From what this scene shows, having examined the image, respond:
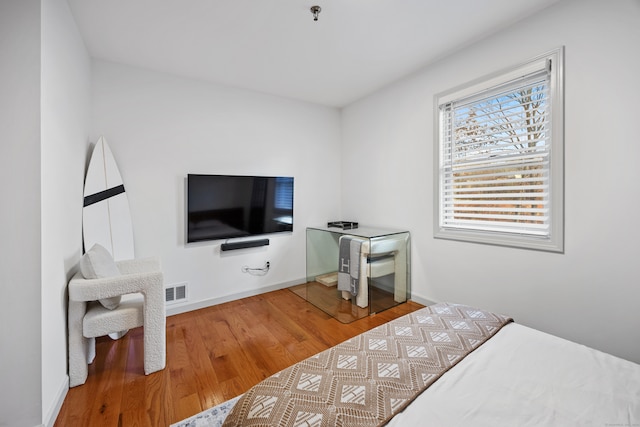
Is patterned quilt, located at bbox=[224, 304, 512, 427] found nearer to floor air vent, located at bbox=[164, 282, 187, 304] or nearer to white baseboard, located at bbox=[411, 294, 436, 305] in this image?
white baseboard, located at bbox=[411, 294, 436, 305]

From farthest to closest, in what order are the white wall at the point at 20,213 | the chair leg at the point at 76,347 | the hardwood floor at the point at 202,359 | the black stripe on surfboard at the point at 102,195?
the black stripe on surfboard at the point at 102,195
the chair leg at the point at 76,347
the hardwood floor at the point at 202,359
the white wall at the point at 20,213

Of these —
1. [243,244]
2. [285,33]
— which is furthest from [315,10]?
[243,244]

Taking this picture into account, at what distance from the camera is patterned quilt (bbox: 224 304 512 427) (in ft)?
2.89

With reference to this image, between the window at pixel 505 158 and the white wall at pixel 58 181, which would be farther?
the window at pixel 505 158

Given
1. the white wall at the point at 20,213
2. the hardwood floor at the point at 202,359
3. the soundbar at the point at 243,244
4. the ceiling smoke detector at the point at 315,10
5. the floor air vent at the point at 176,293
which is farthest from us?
the soundbar at the point at 243,244

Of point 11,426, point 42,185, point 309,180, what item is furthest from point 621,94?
point 11,426

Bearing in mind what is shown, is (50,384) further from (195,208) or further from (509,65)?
(509,65)

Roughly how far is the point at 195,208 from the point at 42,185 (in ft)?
4.88

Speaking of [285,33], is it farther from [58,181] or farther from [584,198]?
[584,198]

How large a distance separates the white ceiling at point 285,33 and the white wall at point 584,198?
227 millimetres

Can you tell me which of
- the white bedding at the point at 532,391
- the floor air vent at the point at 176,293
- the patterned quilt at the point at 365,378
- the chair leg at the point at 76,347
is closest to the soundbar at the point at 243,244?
the floor air vent at the point at 176,293

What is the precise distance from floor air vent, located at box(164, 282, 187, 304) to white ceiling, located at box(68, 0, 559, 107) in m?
2.28

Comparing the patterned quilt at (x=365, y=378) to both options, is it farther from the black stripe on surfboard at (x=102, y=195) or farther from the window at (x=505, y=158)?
the black stripe on surfboard at (x=102, y=195)

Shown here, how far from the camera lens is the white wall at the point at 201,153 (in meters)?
2.63
